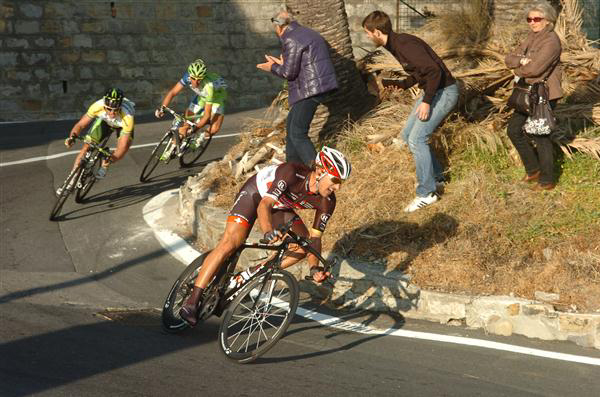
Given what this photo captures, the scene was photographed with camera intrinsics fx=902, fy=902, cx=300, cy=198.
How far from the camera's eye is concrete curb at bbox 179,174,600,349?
24.7 feet

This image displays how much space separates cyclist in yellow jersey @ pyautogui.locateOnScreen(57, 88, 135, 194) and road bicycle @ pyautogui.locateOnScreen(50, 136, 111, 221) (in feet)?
0.19

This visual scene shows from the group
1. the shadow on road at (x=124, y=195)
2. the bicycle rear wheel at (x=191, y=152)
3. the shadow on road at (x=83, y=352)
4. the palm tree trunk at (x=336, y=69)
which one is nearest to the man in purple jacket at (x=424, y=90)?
the palm tree trunk at (x=336, y=69)

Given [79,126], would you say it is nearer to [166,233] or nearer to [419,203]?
[166,233]

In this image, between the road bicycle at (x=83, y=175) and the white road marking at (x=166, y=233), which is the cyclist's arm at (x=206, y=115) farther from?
the road bicycle at (x=83, y=175)

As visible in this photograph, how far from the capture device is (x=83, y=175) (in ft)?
38.8

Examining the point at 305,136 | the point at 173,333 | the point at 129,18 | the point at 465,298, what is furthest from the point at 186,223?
the point at 129,18

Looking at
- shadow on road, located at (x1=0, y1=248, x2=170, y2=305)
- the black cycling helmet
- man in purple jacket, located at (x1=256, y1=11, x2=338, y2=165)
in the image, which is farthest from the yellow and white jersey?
man in purple jacket, located at (x1=256, y1=11, x2=338, y2=165)

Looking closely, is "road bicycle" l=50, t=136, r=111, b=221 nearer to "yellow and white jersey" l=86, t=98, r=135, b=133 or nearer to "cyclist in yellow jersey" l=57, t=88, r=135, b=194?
"cyclist in yellow jersey" l=57, t=88, r=135, b=194

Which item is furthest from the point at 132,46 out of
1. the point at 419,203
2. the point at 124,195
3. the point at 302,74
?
the point at 419,203

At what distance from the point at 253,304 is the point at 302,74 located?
3.92m

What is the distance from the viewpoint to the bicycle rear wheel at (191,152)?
14000 millimetres

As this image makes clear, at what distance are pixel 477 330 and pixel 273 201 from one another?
7.30 ft

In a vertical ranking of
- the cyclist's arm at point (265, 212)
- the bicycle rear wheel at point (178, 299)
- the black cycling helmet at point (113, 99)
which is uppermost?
the black cycling helmet at point (113, 99)

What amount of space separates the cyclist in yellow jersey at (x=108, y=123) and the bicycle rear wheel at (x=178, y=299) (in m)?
4.51
